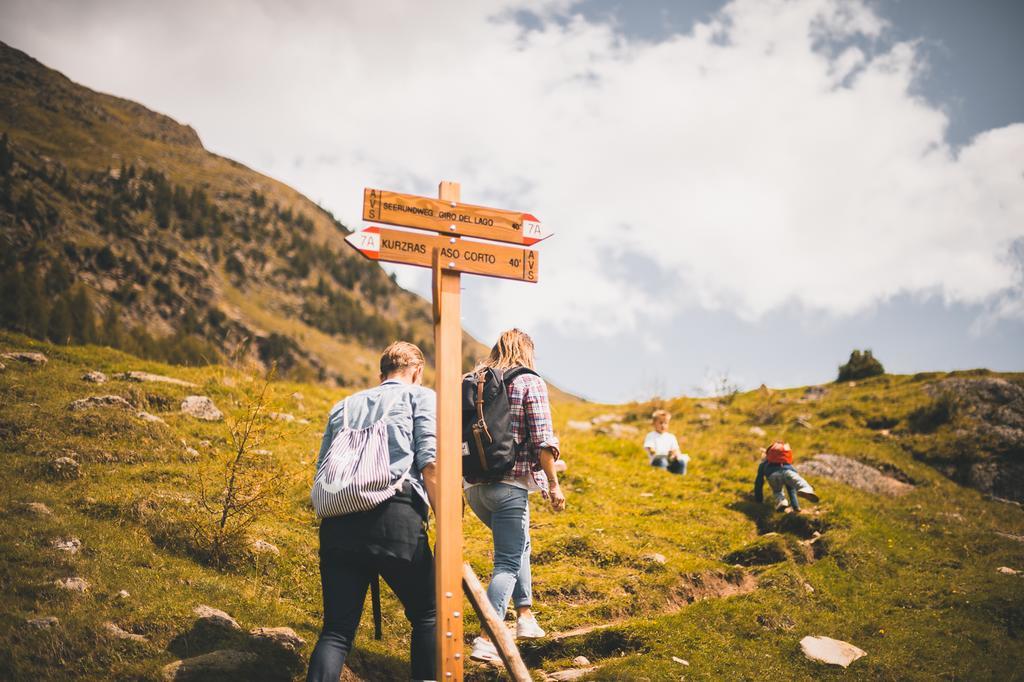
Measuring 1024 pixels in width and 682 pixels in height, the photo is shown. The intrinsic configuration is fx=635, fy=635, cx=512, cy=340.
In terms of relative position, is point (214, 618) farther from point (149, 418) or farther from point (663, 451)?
point (663, 451)

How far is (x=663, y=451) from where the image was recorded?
45.9ft

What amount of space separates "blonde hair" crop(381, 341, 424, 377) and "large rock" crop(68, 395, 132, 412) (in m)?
6.79

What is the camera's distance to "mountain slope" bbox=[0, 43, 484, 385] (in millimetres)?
112812

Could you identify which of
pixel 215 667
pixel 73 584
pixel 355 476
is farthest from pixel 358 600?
pixel 73 584

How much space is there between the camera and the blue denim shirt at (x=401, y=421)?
4.39 m

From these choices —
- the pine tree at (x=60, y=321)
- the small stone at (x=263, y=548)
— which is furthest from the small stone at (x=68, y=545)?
the pine tree at (x=60, y=321)

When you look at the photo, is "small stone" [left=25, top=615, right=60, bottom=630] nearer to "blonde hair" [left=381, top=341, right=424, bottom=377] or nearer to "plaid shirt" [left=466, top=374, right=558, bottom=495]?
"blonde hair" [left=381, top=341, right=424, bottom=377]

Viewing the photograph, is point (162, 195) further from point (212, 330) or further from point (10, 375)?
point (10, 375)

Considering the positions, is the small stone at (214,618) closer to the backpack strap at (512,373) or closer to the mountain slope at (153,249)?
the backpack strap at (512,373)

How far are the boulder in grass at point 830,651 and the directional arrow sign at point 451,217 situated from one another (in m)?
5.06

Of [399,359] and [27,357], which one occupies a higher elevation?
[27,357]

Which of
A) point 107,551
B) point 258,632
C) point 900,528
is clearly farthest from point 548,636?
point 900,528

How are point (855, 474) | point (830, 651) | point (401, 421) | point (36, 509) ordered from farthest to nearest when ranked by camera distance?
1. point (855, 474)
2. point (830, 651)
3. point (36, 509)
4. point (401, 421)

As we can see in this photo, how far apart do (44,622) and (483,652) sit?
3287 millimetres
